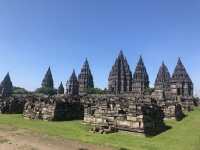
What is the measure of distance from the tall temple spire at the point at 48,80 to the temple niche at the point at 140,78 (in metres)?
44.3

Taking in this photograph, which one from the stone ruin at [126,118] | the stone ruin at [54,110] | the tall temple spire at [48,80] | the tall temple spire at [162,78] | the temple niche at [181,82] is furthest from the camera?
the tall temple spire at [48,80]

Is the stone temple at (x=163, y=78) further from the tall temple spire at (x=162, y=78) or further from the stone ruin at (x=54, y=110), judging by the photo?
the stone ruin at (x=54, y=110)

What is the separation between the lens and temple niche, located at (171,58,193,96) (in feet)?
210

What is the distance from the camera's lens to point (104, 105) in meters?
19.4

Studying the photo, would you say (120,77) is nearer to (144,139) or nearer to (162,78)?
(162,78)

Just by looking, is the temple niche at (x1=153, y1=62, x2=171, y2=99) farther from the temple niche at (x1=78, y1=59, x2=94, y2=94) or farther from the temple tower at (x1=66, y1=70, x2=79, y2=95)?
the temple tower at (x1=66, y1=70, x2=79, y2=95)

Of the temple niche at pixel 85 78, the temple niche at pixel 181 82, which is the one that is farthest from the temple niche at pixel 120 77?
the temple niche at pixel 181 82

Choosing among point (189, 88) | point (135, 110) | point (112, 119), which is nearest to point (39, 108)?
point (112, 119)

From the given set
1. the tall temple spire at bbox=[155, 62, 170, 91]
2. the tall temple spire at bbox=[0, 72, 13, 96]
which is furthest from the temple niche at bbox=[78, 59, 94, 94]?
the tall temple spire at bbox=[0, 72, 13, 96]

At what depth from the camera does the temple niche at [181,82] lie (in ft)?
210

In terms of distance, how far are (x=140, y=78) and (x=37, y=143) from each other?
240 feet

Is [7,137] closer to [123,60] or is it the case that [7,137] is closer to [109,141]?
[109,141]

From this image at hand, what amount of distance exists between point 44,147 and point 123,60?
78355mm

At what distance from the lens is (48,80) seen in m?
111
